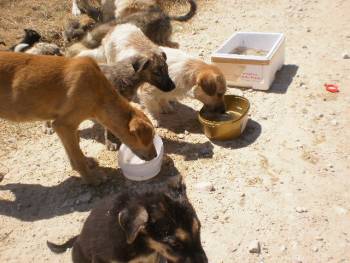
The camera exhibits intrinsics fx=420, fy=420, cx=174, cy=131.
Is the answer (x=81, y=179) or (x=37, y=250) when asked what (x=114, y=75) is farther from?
(x=37, y=250)

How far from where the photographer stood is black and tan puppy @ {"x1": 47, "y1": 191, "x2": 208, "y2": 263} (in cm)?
313

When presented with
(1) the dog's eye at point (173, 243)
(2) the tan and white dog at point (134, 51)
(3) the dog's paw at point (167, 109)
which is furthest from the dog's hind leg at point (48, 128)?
(1) the dog's eye at point (173, 243)

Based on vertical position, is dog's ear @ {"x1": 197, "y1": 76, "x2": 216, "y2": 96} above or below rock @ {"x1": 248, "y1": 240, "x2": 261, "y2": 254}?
above

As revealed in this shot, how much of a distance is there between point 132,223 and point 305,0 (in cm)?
915

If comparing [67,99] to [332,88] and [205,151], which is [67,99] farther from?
[332,88]

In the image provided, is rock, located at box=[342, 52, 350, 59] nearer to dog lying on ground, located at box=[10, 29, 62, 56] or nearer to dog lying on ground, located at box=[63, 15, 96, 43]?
dog lying on ground, located at box=[63, 15, 96, 43]

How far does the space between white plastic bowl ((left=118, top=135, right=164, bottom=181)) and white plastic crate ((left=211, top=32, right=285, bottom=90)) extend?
2.30 metres

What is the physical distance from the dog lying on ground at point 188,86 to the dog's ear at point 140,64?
1.80ft

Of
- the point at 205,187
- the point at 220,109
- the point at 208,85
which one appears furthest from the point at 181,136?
the point at 205,187

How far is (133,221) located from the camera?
10.0ft

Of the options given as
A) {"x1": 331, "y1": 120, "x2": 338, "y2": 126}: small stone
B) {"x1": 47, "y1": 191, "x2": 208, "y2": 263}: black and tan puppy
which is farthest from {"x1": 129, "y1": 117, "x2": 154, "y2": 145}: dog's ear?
{"x1": 331, "y1": 120, "x2": 338, "y2": 126}: small stone

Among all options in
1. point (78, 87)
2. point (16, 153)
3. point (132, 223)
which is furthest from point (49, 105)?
point (132, 223)

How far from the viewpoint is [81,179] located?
18.9 ft

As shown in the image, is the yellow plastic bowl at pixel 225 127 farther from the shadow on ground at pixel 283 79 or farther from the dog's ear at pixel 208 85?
the shadow on ground at pixel 283 79
